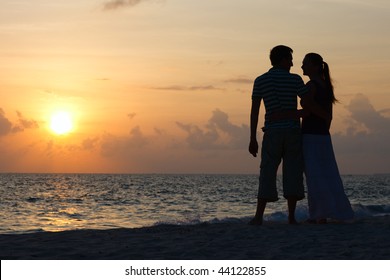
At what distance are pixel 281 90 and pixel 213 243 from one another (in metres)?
2.46

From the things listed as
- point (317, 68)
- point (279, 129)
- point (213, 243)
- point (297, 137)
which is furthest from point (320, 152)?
point (213, 243)

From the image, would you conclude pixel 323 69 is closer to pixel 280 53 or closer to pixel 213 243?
pixel 280 53

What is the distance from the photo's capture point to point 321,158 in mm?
8336

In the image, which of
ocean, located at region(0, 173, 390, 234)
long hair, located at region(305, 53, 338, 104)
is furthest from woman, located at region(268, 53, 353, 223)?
ocean, located at region(0, 173, 390, 234)

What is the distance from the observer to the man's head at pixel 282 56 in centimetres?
827

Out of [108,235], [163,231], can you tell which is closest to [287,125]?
[163,231]

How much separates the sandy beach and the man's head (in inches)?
86.2

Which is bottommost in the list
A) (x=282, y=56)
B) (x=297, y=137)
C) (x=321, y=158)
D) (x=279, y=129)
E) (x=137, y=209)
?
(x=137, y=209)

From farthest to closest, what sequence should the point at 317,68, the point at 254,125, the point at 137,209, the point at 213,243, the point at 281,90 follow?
1. the point at 137,209
2. the point at 317,68
3. the point at 254,125
4. the point at 281,90
5. the point at 213,243

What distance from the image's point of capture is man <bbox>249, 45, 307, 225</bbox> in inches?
322

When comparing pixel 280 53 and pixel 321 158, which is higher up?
pixel 280 53

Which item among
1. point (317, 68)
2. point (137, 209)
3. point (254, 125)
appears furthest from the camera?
point (137, 209)

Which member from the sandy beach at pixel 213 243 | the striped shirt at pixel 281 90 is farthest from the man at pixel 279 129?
the sandy beach at pixel 213 243
